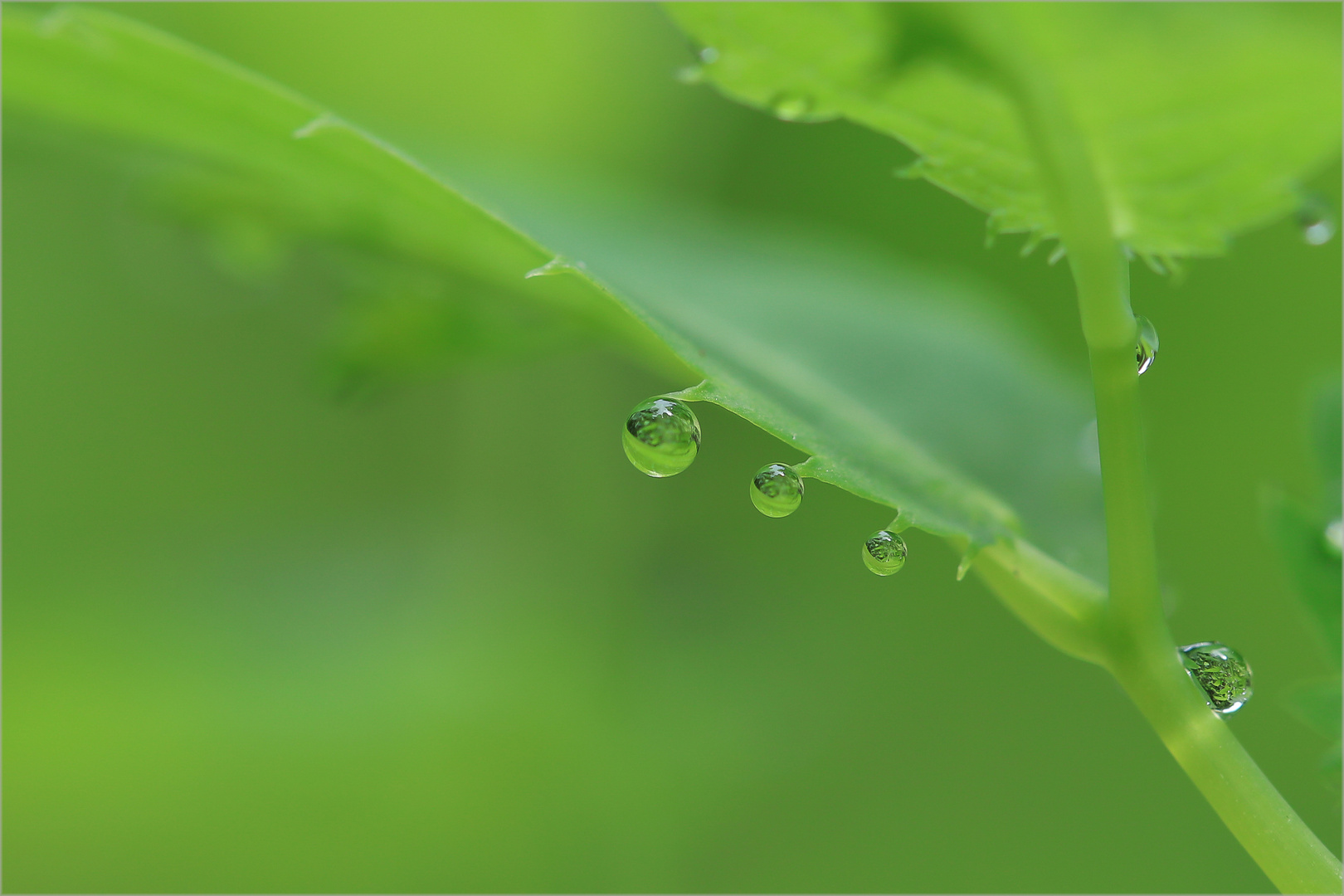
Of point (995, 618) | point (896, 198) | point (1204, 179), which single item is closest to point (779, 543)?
point (995, 618)

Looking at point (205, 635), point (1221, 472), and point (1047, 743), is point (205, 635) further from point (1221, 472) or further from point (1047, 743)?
point (1221, 472)

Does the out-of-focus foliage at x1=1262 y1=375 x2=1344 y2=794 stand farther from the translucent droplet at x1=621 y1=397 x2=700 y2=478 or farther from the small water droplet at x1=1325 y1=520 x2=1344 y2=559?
the translucent droplet at x1=621 y1=397 x2=700 y2=478

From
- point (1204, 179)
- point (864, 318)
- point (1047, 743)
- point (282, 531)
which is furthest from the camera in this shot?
point (282, 531)

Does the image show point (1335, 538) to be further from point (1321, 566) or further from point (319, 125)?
point (319, 125)

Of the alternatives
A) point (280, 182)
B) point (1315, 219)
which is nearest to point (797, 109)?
point (1315, 219)

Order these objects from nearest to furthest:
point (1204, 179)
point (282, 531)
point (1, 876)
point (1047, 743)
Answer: point (1204, 179)
point (1, 876)
point (1047, 743)
point (282, 531)

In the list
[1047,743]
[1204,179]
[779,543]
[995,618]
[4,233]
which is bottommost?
[1204,179]

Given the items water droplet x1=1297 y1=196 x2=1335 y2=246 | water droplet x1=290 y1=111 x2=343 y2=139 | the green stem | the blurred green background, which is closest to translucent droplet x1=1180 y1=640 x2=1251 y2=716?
the green stem

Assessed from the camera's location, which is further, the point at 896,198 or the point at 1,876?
the point at 896,198
